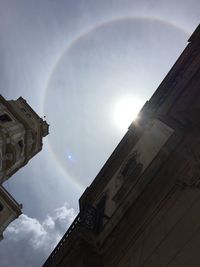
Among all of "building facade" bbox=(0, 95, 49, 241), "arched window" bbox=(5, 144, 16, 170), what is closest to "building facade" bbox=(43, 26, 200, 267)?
"building facade" bbox=(0, 95, 49, 241)

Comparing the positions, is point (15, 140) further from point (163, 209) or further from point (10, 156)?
point (163, 209)

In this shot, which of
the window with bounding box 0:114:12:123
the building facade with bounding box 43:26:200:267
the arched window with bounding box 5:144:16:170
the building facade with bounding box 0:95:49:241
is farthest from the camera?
the window with bounding box 0:114:12:123

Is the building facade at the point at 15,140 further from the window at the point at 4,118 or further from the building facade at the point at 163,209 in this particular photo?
the building facade at the point at 163,209

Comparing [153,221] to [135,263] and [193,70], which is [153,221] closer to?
[135,263]

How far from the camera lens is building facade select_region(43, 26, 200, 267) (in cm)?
787

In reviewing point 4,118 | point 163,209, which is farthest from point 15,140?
point 163,209

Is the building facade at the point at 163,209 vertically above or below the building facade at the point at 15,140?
below

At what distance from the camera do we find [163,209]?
878 centimetres

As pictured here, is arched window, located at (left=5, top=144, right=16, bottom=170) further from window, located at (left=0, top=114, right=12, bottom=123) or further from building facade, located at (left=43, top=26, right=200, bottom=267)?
building facade, located at (left=43, top=26, right=200, bottom=267)

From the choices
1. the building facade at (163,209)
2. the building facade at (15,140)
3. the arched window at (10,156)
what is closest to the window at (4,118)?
the building facade at (15,140)

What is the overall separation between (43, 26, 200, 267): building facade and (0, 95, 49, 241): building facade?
24632 millimetres

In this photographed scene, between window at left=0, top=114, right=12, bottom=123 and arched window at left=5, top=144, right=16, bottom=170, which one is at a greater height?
window at left=0, top=114, right=12, bottom=123

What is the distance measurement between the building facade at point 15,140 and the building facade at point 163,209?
80.8ft

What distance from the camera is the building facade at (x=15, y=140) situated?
34562 millimetres
